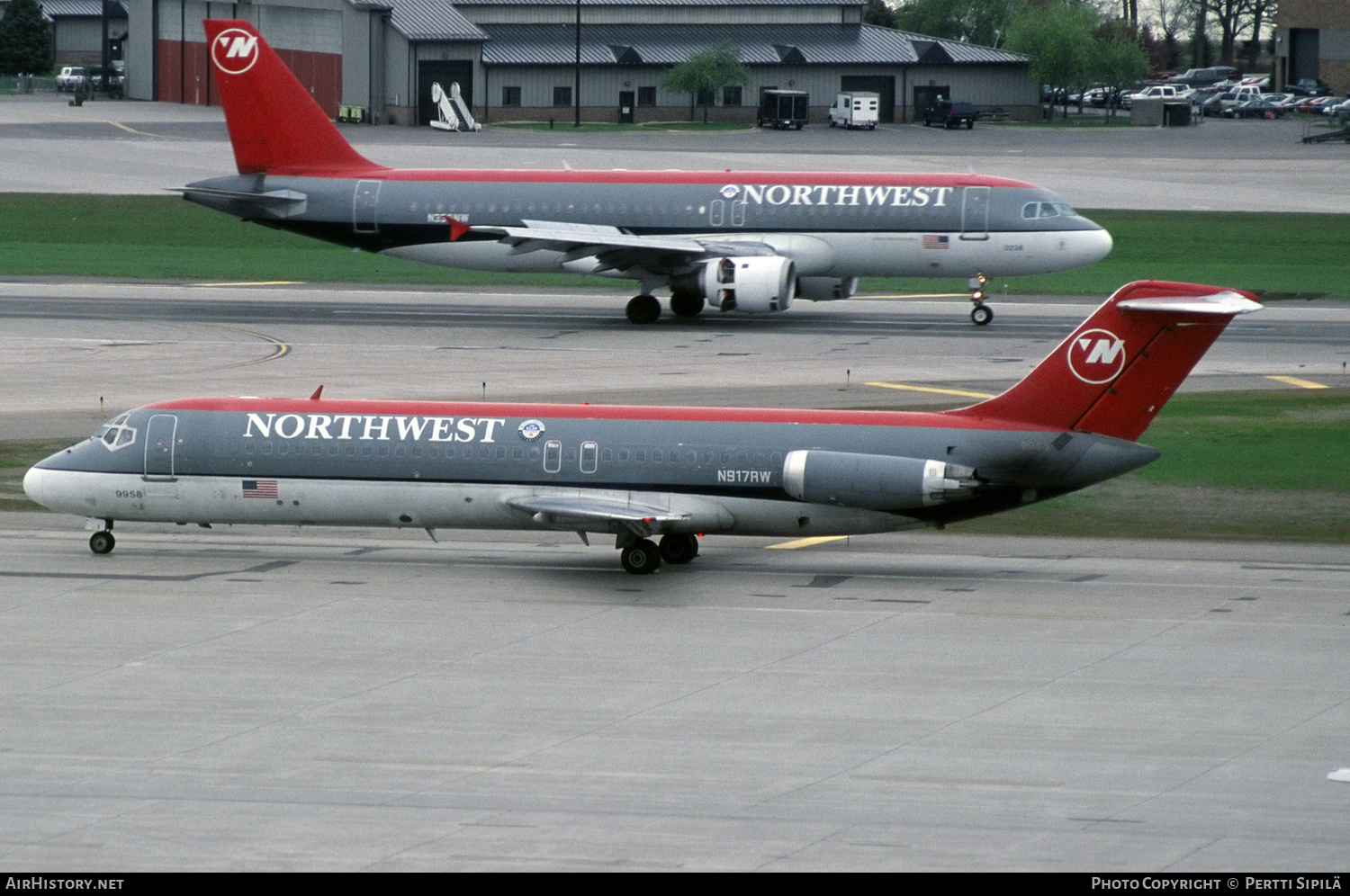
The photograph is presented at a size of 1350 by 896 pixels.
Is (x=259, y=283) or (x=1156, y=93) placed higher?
(x=1156, y=93)

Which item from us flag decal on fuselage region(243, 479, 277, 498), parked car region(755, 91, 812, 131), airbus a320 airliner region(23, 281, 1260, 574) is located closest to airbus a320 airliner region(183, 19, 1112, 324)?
airbus a320 airliner region(23, 281, 1260, 574)

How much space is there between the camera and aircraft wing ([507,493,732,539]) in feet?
106

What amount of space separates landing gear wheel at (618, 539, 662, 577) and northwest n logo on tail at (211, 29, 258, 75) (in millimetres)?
38507

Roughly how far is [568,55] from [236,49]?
87.7 m

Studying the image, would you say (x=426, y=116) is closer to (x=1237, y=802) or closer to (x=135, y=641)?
(x=135, y=641)

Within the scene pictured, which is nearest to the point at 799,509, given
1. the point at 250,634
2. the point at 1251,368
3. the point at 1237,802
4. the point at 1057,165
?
the point at 250,634

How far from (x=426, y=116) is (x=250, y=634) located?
119069 millimetres

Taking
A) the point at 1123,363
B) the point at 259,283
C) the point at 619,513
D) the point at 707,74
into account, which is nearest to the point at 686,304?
the point at 259,283

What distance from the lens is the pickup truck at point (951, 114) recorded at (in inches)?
5940

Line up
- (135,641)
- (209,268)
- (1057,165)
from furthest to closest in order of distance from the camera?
(1057,165) < (209,268) < (135,641)

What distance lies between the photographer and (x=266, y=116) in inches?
2554

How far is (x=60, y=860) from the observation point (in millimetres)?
19094

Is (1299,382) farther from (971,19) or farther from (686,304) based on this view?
(971,19)

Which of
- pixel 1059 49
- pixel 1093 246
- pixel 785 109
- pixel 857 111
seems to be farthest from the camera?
pixel 1059 49
